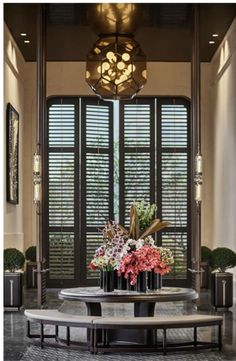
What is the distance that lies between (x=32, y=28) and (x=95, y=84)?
154cm

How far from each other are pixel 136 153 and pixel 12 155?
2.78 m

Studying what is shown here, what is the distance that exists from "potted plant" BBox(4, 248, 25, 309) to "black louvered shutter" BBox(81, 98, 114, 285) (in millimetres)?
4102

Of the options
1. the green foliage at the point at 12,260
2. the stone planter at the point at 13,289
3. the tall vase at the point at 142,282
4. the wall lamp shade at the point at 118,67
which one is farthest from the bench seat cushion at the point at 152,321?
the wall lamp shade at the point at 118,67

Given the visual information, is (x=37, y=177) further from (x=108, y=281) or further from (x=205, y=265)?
(x=205, y=265)

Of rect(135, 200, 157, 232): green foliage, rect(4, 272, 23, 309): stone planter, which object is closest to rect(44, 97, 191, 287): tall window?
rect(4, 272, 23, 309): stone planter

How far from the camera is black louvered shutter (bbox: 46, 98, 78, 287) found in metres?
15.1

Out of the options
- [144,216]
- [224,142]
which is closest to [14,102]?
[224,142]

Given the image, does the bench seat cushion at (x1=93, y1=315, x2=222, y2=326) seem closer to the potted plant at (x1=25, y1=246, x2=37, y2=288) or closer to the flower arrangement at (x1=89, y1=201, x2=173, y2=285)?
the flower arrangement at (x1=89, y1=201, x2=173, y2=285)

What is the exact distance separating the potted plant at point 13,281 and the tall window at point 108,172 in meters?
4.04

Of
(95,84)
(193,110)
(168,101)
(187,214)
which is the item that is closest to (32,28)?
(95,84)

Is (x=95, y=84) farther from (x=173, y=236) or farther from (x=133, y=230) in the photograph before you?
(x=173, y=236)

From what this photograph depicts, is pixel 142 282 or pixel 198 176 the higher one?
pixel 198 176

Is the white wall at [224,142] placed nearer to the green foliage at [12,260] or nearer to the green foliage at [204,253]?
the green foliage at [204,253]

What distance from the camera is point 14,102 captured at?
13797 mm
